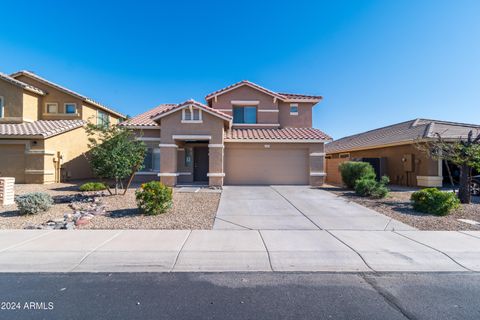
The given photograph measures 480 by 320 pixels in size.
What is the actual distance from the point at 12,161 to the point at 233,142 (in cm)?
1453

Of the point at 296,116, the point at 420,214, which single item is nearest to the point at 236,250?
the point at 420,214

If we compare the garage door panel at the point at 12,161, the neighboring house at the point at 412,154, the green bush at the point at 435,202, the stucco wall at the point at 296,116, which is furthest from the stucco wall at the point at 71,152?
the neighboring house at the point at 412,154

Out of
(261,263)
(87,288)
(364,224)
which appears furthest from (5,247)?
(364,224)

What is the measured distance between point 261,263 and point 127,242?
326 cm

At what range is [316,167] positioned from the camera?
51.2 ft

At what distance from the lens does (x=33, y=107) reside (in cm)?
1819

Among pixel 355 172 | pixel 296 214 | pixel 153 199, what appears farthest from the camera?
pixel 355 172

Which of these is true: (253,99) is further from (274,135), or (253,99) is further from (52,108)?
(52,108)

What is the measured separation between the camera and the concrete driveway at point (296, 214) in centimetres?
701

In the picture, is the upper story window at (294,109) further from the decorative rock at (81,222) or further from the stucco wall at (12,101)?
the stucco wall at (12,101)

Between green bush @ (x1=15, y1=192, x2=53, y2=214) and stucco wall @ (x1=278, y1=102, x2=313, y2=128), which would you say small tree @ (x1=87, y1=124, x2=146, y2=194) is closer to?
green bush @ (x1=15, y1=192, x2=53, y2=214)

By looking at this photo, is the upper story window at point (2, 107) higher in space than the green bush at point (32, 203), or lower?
higher

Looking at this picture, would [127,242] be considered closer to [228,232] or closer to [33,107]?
[228,232]

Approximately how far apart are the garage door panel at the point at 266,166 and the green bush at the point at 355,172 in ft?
8.29
